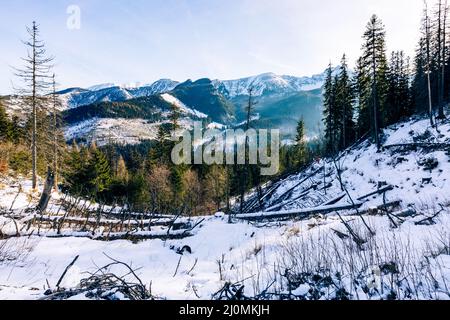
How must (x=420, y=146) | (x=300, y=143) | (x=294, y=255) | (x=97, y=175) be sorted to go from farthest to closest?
(x=300, y=143), (x=97, y=175), (x=420, y=146), (x=294, y=255)

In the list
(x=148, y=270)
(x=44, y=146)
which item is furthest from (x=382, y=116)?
(x=44, y=146)

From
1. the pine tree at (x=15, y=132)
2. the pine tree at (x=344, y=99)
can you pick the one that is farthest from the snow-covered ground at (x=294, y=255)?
the pine tree at (x=15, y=132)

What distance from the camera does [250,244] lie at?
8297 mm

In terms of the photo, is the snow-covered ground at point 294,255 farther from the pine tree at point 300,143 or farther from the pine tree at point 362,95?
the pine tree at point 300,143

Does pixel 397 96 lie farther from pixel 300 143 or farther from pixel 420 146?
pixel 420 146

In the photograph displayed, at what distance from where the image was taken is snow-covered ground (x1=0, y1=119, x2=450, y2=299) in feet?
10.6

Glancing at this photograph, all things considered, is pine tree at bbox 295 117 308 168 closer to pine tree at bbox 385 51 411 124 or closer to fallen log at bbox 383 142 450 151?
pine tree at bbox 385 51 411 124

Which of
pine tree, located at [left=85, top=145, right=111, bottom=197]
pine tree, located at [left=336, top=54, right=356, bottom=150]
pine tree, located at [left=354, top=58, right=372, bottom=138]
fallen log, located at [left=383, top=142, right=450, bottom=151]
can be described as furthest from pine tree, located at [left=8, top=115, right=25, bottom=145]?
fallen log, located at [left=383, top=142, right=450, bottom=151]

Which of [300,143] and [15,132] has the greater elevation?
[15,132]

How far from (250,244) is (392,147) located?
20.8 meters

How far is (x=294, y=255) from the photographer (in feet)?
16.7

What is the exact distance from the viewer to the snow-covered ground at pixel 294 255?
322 cm

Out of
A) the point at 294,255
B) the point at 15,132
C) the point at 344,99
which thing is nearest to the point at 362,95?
the point at 344,99
